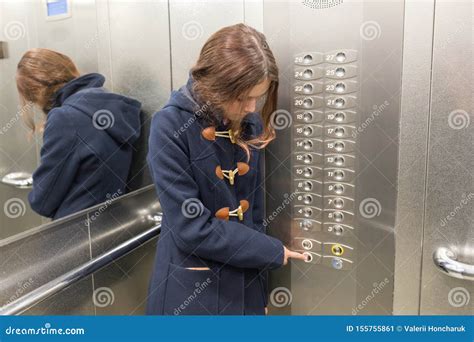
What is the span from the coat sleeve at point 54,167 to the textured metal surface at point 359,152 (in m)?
0.54

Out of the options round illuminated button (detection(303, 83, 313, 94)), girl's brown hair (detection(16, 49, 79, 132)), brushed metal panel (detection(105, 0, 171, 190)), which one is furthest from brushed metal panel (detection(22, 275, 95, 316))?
round illuminated button (detection(303, 83, 313, 94))

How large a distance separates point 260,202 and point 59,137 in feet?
1.84

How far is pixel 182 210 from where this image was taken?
3.07 ft

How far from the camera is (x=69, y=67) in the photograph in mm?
1041

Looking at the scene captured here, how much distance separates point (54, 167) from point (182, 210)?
38 cm

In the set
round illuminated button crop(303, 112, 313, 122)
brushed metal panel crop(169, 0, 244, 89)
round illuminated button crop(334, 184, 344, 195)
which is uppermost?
brushed metal panel crop(169, 0, 244, 89)

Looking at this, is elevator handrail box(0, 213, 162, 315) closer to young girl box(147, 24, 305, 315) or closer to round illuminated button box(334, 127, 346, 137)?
young girl box(147, 24, 305, 315)

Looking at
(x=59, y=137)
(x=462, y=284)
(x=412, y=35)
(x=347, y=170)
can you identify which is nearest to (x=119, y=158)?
(x=59, y=137)

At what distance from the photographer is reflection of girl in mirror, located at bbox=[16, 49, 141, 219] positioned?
0.97 m

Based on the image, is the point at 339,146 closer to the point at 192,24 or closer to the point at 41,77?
the point at 192,24

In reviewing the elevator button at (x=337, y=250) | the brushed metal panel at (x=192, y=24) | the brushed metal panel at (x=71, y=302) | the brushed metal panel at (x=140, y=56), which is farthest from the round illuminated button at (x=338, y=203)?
the brushed metal panel at (x=71, y=302)

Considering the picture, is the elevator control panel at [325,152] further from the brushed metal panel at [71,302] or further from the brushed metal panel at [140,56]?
the brushed metal panel at [71,302]

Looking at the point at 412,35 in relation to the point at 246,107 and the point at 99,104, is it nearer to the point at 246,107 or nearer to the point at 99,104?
the point at 246,107

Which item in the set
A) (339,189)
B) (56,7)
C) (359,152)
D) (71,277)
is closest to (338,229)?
(339,189)
